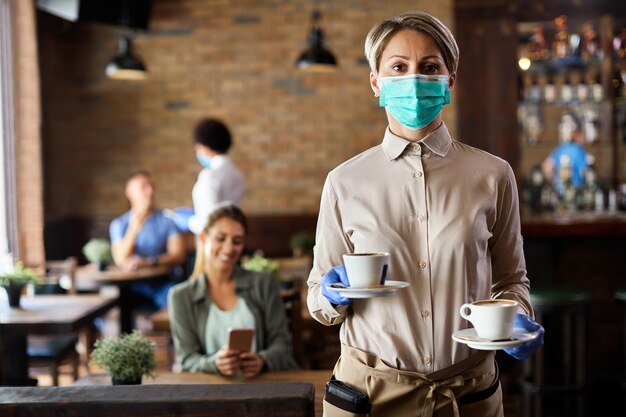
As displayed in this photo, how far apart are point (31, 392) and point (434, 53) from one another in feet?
3.27

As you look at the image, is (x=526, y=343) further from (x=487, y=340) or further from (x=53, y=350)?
(x=53, y=350)

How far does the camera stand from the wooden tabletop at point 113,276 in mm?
5715

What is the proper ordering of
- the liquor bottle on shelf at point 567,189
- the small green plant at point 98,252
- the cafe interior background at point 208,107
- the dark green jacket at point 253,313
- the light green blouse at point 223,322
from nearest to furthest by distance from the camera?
the dark green jacket at point 253,313
the light green blouse at point 223,322
the small green plant at point 98,252
the liquor bottle on shelf at point 567,189
the cafe interior background at point 208,107

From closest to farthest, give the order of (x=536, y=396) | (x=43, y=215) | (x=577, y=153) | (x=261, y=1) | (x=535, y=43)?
(x=536, y=396) < (x=535, y=43) < (x=577, y=153) < (x=43, y=215) < (x=261, y=1)

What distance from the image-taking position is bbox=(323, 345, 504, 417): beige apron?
63.9 inches

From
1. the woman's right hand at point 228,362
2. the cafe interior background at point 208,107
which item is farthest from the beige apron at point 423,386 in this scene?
the cafe interior background at point 208,107

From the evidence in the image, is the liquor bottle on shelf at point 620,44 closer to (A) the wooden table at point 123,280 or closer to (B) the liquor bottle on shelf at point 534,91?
(B) the liquor bottle on shelf at point 534,91

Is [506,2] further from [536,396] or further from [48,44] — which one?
[48,44]

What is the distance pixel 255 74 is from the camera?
8.04 meters

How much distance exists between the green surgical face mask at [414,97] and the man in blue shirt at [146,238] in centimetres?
460

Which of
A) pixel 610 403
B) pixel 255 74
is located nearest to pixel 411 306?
pixel 610 403

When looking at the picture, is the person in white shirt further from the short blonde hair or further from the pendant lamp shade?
the short blonde hair

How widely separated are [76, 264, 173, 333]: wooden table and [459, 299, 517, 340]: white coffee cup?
→ 445 cm

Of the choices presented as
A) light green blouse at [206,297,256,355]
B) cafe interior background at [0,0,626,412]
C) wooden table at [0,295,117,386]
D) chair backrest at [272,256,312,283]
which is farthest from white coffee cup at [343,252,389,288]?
cafe interior background at [0,0,626,412]
